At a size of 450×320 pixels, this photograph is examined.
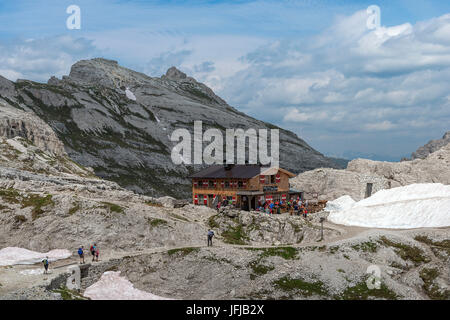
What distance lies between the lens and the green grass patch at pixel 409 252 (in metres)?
61.8

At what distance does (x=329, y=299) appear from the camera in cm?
5275

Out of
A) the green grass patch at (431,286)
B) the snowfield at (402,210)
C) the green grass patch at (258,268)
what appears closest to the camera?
the green grass patch at (431,286)

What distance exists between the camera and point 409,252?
208ft

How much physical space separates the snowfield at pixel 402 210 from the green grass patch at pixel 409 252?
35.8ft

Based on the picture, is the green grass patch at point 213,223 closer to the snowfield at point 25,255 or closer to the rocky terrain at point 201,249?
the rocky terrain at point 201,249

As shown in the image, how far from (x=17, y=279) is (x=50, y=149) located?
296ft

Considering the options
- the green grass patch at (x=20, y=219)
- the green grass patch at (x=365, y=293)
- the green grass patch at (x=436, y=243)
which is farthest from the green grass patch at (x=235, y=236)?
the green grass patch at (x=20, y=219)

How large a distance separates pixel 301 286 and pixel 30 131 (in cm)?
10595

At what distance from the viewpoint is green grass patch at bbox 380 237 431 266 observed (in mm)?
61750

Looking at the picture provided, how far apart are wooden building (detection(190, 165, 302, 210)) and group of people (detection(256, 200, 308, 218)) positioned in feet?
4.72

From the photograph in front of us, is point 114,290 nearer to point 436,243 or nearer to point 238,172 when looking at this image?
point 238,172

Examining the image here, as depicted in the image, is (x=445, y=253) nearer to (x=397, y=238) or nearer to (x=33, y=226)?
(x=397, y=238)

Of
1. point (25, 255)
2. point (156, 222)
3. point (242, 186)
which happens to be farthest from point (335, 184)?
point (25, 255)
